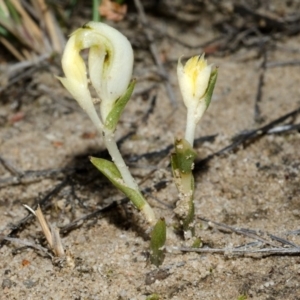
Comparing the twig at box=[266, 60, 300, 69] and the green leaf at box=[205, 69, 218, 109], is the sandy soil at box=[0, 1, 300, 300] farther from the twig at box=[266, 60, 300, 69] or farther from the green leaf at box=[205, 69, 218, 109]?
the green leaf at box=[205, 69, 218, 109]

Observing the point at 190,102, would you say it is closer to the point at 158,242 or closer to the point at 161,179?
the point at 158,242

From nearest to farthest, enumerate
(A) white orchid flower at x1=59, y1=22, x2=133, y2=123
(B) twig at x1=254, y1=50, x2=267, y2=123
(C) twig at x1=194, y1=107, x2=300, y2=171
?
1. (A) white orchid flower at x1=59, y1=22, x2=133, y2=123
2. (C) twig at x1=194, y1=107, x2=300, y2=171
3. (B) twig at x1=254, y1=50, x2=267, y2=123

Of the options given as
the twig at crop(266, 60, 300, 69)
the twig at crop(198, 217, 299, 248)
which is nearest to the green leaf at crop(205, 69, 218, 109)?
the twig at crop(198, 217, 299, 248)

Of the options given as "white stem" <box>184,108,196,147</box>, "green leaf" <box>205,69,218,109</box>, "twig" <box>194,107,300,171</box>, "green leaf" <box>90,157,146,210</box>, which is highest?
"green leaf" <box>205,69,218,109</box>

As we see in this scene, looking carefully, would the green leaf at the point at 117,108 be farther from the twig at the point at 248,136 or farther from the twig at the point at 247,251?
the twig at the point at 248,136

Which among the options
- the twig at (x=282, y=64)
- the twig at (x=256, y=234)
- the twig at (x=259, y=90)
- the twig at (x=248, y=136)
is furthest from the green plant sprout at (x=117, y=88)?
the twig at (x=282, y=64)

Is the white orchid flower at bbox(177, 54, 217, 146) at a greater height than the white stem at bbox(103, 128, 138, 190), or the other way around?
the white orchid flower at bbox(177, 54, 217, 146)

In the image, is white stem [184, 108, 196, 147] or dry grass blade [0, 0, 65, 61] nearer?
white stem [184, 108, 196, 147]

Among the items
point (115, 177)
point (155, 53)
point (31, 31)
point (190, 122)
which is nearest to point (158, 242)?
point (115, 177)
